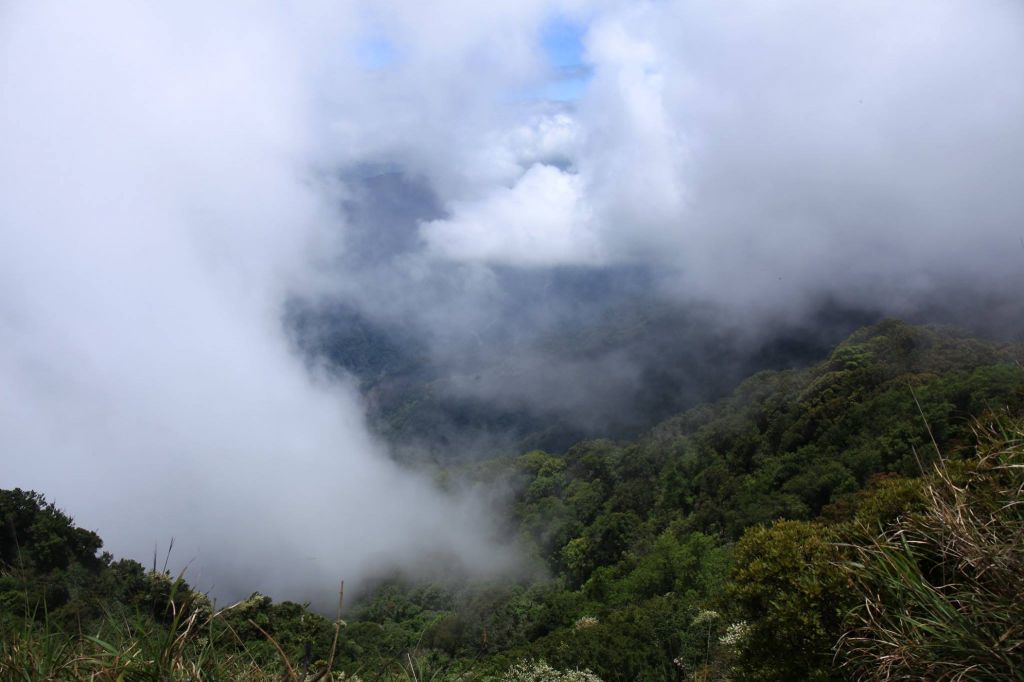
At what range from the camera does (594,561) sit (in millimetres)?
66688

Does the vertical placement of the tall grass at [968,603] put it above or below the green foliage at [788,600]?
below

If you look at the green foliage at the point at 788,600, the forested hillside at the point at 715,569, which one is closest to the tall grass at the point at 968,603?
the forested hillside at the point at 715,569

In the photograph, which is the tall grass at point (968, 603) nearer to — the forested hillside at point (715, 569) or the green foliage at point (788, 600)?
the forested hillside at point (715, 569)

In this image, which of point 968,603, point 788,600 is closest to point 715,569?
point 788,600

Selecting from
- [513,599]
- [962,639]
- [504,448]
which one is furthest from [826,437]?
[504,448]

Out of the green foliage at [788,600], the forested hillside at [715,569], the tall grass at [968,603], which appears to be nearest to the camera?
the tall grass at [968,603]

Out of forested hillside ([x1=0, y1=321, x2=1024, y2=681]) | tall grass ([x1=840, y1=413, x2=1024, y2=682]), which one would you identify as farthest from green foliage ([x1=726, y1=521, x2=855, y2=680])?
tall grass ([x1=840, y1=413, x2=1024, y2=682])

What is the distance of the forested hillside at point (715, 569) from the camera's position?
3.43 metres

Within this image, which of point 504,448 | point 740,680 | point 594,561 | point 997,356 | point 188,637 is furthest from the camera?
point 504,448

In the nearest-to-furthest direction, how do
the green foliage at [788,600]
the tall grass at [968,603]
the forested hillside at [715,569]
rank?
1. the tall grass at [968,603]
2. the forested hillside at [715,569]
3. the green foliage at [788,600]

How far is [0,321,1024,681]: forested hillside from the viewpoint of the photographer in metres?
3.43

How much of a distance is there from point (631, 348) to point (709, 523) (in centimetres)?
14285

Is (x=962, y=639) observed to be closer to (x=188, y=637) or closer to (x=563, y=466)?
(x=188, y=637)

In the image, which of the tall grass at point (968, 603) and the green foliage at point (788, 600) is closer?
the tall grass at point (968, 603)
